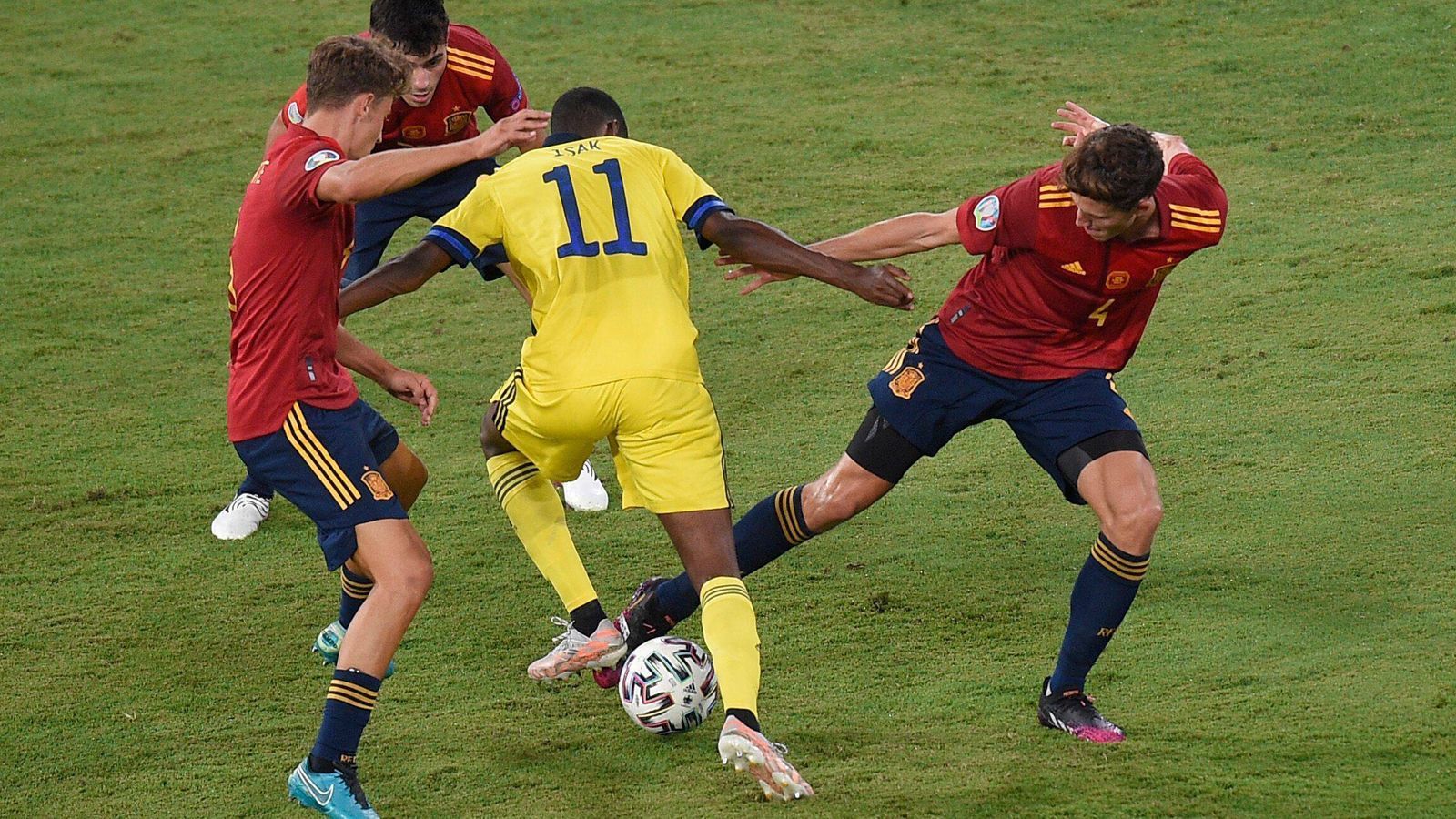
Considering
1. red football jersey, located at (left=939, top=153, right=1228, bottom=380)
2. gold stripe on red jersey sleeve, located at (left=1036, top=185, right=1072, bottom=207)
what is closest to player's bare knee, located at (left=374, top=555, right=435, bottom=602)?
red football jersey, located at (left=939, top=153, right=1228, bottom=380)

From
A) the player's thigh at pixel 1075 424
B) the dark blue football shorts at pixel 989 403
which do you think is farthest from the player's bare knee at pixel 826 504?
the player's thigh at pixel 1075 424

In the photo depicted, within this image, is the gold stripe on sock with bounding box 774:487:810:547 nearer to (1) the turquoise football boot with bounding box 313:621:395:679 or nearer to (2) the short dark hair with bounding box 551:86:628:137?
(2) the short dark hair with bounding box 551:86:628:137

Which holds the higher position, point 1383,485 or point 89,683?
point 1383,485

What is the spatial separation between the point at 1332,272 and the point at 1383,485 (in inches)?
86.0

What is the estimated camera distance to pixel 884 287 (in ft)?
13.9

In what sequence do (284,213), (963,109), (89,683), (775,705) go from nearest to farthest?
(284,213) < (775,705) < (89,683) < (963,109)

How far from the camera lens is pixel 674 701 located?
4.33 metres

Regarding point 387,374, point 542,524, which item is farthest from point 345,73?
point 542,524

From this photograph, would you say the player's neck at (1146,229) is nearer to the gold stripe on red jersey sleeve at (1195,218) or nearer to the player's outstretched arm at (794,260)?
the gold stripe on red jersey sleeve at (1195,218)

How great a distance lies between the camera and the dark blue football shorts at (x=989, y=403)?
4.43 metres

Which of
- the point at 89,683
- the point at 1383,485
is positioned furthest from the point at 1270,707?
the point at 89,683

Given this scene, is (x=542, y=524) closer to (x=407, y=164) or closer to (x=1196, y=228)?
(x=407, y=164)

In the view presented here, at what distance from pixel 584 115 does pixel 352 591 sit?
158 cm

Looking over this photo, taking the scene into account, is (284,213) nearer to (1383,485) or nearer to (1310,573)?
(1310,573)
